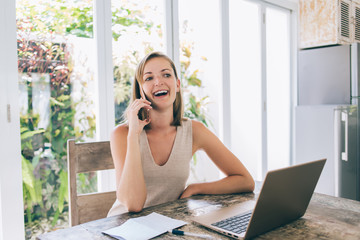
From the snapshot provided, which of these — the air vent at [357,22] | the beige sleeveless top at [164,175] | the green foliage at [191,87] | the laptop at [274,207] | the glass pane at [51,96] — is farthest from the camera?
the air vent at [357,22]

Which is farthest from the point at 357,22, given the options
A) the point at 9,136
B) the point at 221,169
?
the point at 9,136

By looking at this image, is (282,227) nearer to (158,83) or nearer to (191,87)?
(158,83)

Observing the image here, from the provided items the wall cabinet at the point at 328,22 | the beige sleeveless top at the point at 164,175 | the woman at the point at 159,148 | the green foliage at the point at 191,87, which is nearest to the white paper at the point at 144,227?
the woman at the point at 159,148

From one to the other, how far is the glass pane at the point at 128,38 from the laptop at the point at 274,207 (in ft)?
5.36

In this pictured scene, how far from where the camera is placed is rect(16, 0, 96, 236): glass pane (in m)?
2.05

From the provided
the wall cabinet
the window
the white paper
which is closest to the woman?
the white paper

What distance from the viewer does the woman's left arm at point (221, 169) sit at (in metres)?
1.37

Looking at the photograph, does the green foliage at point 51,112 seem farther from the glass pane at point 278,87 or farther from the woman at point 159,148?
the glass pane at point 278,87

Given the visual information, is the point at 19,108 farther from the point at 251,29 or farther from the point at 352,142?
the point at 352,142

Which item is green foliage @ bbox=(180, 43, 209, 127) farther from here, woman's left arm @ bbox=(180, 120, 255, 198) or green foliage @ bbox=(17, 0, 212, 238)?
woman's left arm @ bbox=(180, 120, 255, 198)

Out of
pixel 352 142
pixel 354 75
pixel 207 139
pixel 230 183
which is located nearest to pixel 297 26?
pixel 354 75

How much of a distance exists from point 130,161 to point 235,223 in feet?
1.87

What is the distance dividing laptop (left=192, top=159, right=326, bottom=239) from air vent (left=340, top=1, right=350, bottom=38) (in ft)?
10.7

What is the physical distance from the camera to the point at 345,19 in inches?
147
